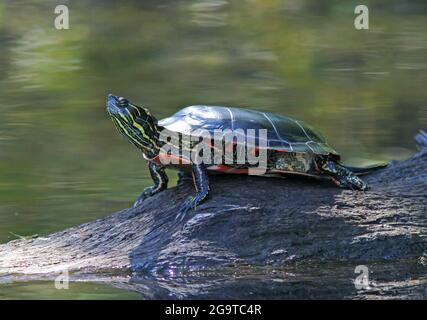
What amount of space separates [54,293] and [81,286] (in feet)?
0.40

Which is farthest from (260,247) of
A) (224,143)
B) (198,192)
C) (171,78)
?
(171,78)

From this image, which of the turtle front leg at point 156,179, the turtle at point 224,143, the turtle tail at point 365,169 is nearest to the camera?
the turtle at point 224,143

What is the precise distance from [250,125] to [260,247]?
0.62 meters

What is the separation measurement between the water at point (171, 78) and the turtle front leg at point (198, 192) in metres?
2.26

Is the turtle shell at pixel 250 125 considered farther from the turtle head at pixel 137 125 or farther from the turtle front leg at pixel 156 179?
the turtle front leg at pixel 156 179

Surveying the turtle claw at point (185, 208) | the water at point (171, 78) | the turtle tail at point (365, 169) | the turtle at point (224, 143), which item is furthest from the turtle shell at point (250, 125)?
the water at point (171, 78)

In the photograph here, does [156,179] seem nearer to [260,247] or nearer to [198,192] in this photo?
[198,192]

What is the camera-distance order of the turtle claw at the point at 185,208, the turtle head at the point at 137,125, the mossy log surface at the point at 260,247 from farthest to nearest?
the turtle head at the point at 137,125, the turtle claw at the point at 185,208, the mossy log surface at the point at 260,247

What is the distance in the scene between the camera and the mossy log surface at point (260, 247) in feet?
11.5

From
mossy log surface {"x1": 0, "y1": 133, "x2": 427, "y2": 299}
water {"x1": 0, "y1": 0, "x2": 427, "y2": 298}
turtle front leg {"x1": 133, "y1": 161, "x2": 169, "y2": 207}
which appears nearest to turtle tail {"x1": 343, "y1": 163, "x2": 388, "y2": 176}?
mossy log surface {"x1": 0, "y1": 133, "x2": 427, "y2": 299}

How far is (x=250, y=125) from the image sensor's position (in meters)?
3.99

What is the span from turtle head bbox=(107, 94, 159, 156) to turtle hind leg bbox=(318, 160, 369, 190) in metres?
0.81

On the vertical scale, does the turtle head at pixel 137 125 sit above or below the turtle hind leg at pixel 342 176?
above
